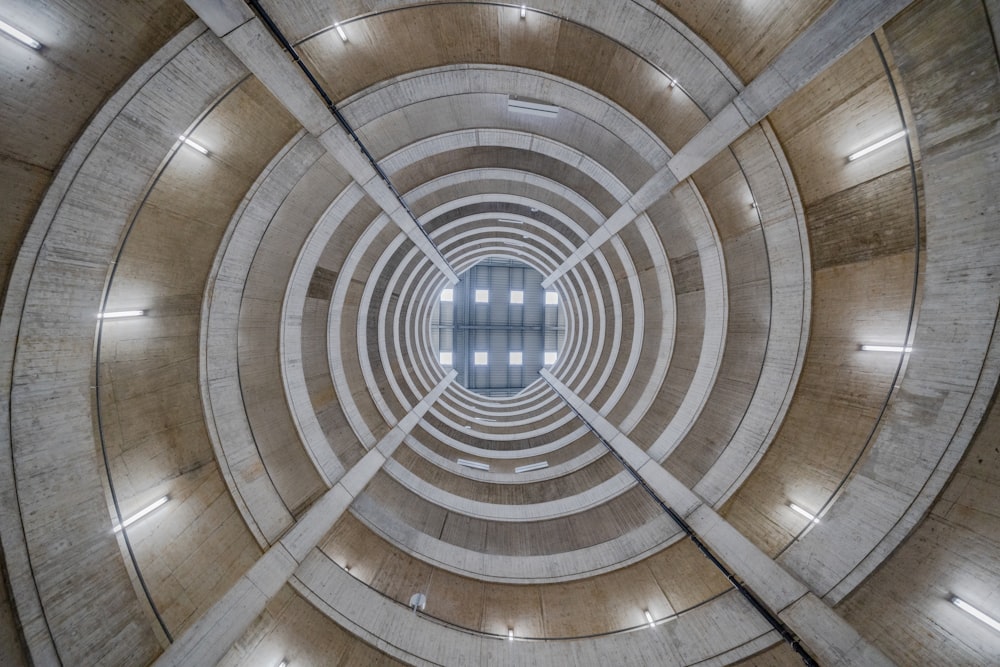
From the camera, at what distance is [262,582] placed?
8250 millimetres

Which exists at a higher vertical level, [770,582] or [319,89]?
[319,89]

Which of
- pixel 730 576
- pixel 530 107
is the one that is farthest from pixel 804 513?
pixel 530 107

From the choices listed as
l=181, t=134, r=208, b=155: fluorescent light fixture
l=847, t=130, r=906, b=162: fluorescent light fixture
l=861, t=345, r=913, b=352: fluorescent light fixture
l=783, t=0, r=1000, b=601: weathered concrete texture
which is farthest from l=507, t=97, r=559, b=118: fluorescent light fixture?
l=861, t=345, r=913, b=352: fluorescent light fixture

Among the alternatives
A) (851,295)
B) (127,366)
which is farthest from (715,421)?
(127,366)

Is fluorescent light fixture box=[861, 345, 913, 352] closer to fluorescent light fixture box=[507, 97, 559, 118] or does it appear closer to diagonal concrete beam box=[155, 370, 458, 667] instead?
fluorescent light fixture box=[507, 97, 559, 118]

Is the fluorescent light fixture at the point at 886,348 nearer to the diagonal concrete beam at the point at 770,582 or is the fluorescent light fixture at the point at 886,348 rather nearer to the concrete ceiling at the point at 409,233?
the concrete ceiling at the point at 409,233

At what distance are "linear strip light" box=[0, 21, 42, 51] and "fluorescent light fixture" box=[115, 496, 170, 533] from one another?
25.5 feet

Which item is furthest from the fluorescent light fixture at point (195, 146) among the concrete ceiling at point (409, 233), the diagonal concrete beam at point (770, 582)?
the diagonal concrete beam at point (770, 582)

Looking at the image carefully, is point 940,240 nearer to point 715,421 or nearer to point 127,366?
point 715,421

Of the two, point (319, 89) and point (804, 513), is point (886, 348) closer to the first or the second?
point (804, 513)

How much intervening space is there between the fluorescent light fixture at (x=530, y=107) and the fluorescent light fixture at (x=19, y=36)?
8.84m

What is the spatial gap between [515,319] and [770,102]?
28.1 metres

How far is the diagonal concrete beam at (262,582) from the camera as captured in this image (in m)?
6.97

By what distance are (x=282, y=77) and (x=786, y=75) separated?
10259 mm
